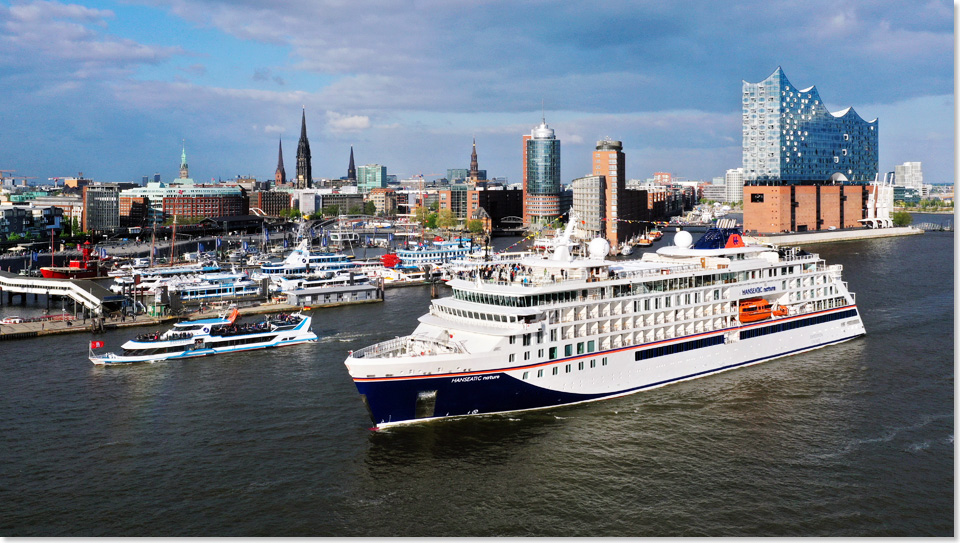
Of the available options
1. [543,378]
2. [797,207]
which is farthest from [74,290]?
[797,207]

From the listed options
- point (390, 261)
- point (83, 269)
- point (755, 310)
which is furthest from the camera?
point (390, 261)

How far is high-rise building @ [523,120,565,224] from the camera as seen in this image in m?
177

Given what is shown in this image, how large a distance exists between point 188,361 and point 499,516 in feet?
87.7

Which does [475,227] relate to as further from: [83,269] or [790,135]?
[83,269]

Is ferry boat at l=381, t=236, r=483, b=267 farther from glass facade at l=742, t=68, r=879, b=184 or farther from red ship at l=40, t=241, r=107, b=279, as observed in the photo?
glass facade at l=742, t=68, r=879, b=184

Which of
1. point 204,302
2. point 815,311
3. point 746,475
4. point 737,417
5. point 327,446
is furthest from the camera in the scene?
point 204,302

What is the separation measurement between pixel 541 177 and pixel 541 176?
0.77ft

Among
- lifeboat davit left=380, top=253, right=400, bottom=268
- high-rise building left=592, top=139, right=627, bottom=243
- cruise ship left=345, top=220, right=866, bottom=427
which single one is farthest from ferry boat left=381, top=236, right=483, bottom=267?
cruise ship left=345, top=220, right=866, bottom=427

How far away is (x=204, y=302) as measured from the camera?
217ft

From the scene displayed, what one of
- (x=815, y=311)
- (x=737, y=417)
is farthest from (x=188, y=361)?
(x=815, y=311)

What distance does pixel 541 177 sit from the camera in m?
180

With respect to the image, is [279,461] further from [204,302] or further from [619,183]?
[619,183]

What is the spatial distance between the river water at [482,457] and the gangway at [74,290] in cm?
1942

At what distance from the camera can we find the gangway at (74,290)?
6075 cm
